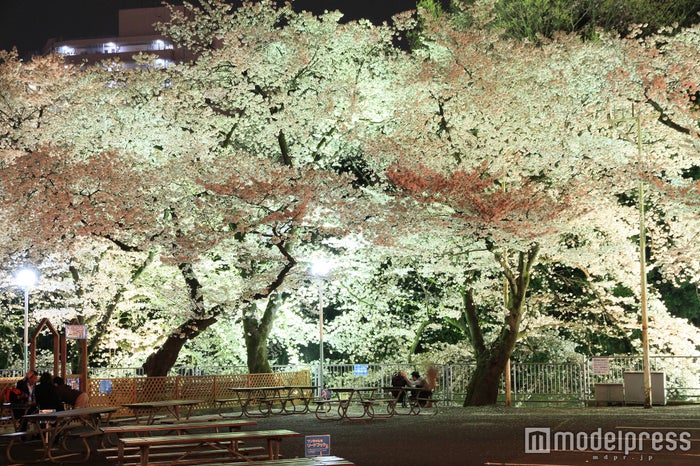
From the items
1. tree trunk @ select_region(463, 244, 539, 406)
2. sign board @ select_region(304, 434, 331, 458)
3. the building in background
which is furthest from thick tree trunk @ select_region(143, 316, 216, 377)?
the building in background

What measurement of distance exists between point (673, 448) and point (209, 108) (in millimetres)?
18592

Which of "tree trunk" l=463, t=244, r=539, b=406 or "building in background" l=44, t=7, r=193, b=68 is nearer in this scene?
"tree trunk" l=463, t=244, r=539, b=406

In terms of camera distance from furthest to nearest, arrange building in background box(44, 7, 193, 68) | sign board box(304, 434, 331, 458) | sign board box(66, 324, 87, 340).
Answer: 1. building in background box(44, 7, 193, 68)
2. sign board box(66, 324, 87, 340)
3. sign board box(304, 434, 331, 458)

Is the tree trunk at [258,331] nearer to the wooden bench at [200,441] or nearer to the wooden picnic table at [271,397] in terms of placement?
the wooden picnic table at [271,397]

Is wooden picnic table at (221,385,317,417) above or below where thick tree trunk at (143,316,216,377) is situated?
below

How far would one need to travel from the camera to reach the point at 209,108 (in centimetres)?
2781

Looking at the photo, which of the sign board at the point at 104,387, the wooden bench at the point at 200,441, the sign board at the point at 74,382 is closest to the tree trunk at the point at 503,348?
the sign board at the point at 104,387

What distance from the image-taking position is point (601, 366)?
25.0 m

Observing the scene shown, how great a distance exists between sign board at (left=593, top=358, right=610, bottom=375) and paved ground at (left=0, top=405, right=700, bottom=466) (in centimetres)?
196

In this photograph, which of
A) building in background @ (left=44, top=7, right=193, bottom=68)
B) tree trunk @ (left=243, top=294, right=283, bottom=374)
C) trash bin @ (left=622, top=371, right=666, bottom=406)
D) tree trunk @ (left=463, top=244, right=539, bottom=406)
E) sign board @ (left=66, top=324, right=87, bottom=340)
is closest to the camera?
sign board @ (left=66, top=324, right=87, bottom=340)

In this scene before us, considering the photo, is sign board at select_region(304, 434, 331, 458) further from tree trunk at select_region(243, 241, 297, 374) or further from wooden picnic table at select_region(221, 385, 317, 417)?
tree trunk at select_region(243, 241, 297, 374)

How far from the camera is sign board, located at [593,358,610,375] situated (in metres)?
24.9

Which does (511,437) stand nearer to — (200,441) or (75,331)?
(200,441)

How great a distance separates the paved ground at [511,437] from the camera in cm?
1279
